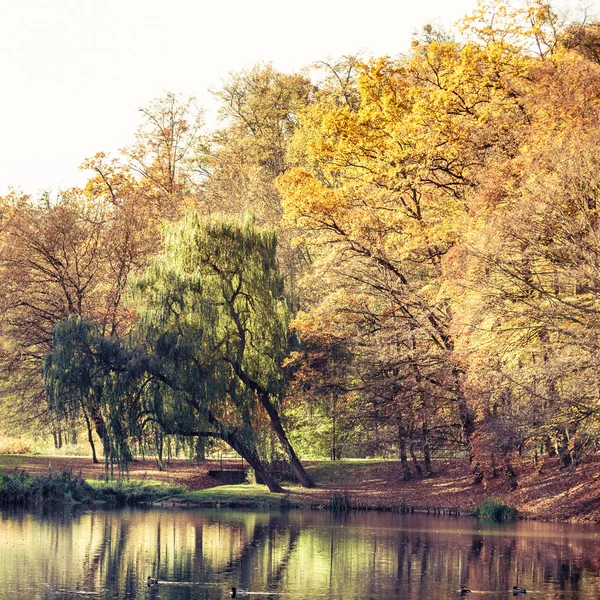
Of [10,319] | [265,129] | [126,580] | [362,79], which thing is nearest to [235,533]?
[126,580]

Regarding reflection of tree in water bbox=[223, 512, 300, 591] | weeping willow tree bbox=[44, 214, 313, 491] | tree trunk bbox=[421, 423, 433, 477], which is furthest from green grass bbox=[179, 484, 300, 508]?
tree trunk bbox=[421, 423, 433, 477]

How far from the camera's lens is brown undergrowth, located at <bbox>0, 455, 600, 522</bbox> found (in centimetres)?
3241

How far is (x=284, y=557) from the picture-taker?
22.4 m

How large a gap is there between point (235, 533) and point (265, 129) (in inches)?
1128

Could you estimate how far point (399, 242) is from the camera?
35.2 m

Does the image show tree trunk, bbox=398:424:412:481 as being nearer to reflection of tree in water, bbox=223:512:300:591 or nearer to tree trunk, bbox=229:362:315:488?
tree trunk, bbox=229:362:315:488

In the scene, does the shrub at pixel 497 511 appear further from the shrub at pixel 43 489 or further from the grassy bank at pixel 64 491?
the shrub at pixel 43 489

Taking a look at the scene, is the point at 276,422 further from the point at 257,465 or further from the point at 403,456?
the point at 403,456

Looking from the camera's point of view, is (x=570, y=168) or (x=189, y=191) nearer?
(x=570, y=168)

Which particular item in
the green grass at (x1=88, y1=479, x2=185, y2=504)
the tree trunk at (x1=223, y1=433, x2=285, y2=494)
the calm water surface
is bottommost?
the calm water surface

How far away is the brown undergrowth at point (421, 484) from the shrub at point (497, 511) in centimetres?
37

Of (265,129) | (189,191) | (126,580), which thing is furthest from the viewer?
(189,191)

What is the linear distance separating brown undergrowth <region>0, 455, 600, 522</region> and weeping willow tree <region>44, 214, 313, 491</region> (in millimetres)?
2715

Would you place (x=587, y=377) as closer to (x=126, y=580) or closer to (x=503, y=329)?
(x=503, y=329)
